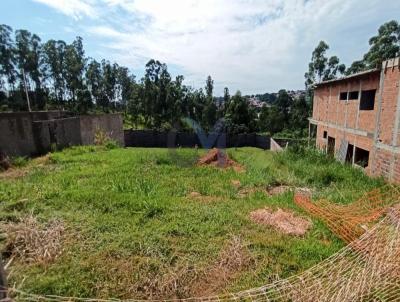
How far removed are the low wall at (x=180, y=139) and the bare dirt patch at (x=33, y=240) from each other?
863 inches

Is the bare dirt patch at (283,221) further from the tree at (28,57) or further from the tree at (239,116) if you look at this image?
the tree at (28,57)

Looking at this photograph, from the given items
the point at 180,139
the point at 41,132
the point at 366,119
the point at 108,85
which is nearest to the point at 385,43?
the point at 366,119

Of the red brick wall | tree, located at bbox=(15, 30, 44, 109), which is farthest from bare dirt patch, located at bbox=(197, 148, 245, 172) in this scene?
tree, located at bbox=(15, 30, 44, 109)

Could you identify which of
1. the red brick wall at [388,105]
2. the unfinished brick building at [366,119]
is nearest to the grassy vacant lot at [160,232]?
the unfinished brick building at [366,119]

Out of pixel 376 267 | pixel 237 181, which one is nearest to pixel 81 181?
pixel 237 181

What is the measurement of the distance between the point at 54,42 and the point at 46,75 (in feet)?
12.2

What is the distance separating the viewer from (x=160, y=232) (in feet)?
15.1

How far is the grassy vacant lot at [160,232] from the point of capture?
3465mm

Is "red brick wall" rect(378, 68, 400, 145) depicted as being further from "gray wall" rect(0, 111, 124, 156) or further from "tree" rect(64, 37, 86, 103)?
"tree" rect(64, 37, 86, 103)

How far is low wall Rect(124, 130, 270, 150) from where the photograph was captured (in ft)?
86.8

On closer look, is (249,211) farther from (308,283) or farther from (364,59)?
(364,59)

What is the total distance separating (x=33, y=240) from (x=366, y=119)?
33.0ft

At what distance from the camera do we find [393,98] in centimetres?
812

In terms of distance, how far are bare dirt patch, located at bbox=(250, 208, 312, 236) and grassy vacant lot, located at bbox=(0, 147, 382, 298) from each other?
0.17 meters
